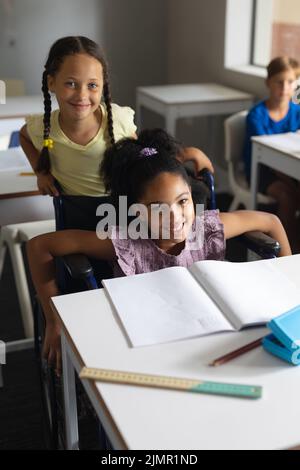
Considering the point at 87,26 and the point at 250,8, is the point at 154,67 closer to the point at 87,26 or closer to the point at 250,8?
the point at 87,26

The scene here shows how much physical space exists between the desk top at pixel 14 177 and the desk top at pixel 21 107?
0.65 meters

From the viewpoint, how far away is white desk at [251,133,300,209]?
2.58m

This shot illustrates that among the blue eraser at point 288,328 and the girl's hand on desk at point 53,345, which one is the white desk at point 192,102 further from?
the blue eraser at point 288,328

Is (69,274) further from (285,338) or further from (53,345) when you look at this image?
(285,338)

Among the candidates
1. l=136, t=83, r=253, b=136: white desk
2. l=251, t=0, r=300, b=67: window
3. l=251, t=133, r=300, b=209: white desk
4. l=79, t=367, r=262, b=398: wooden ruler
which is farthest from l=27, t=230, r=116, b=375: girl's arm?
l=251, t=0, r=300, b=67: window

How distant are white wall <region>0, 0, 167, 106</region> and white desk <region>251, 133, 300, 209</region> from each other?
239 cm

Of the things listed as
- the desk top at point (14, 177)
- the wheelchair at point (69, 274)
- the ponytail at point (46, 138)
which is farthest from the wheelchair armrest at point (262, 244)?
the desk top at point (14, 177)

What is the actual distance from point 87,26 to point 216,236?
3720 mm

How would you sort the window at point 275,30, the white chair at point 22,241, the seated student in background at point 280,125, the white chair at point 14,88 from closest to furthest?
the white chair at point 22,241, the seated student in background at point 280,125, the window at point 275,30, the white chair at point 14,88

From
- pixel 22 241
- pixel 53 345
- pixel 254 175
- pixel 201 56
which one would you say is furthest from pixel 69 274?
pixel 201 56

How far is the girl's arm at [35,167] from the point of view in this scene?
1.79m

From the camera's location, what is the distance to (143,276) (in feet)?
4.23

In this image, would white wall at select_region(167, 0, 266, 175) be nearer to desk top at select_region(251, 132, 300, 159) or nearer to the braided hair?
desk top at select_region(251, 132, 300, 159)

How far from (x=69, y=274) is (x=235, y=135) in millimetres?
1914
